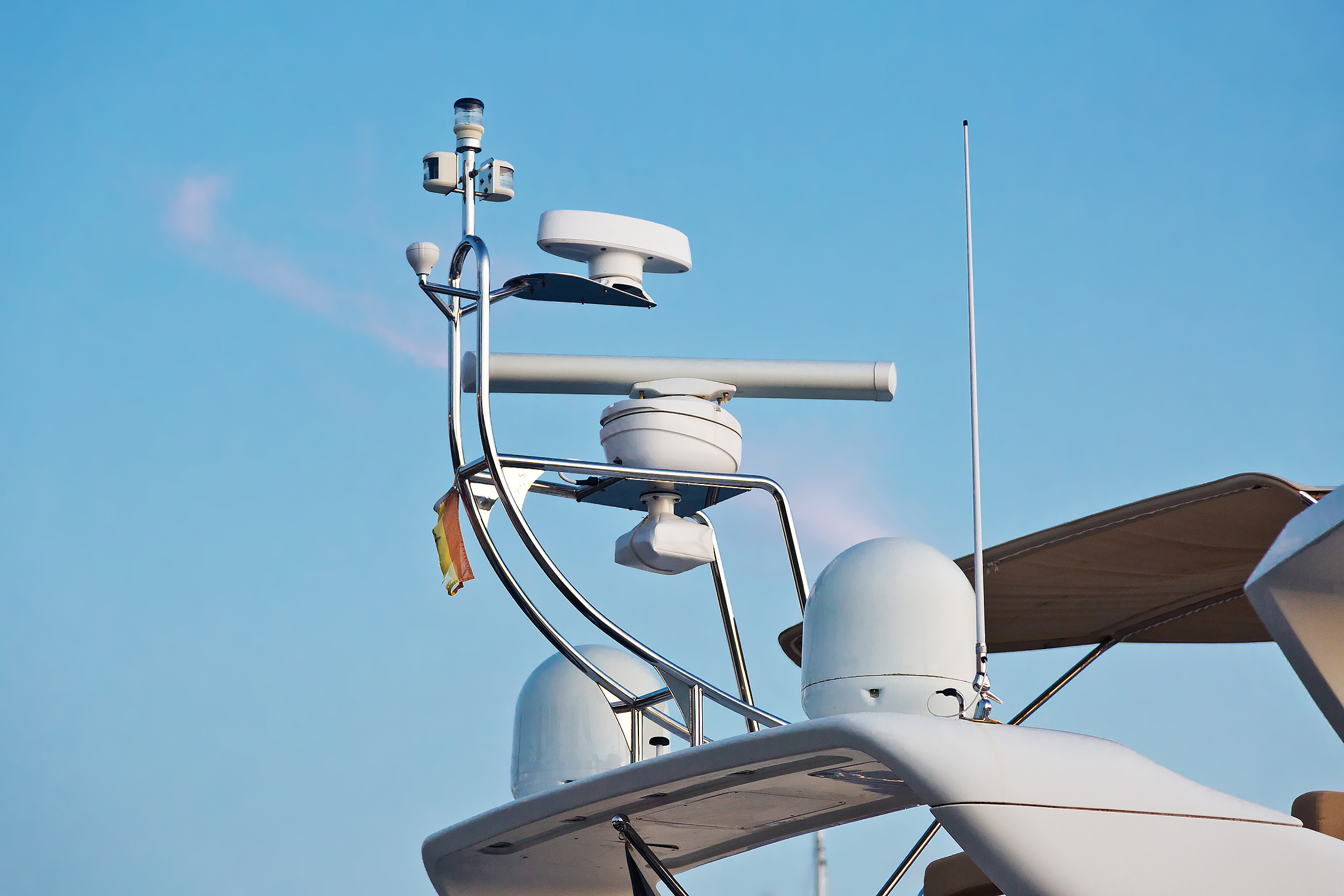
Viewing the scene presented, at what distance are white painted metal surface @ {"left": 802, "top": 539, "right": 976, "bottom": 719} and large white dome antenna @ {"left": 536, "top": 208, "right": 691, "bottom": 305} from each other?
2.13 m

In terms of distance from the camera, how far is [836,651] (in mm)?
5355

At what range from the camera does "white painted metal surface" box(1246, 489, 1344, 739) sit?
16.1 ft

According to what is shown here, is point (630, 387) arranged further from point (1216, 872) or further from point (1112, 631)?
point (1216, 872)

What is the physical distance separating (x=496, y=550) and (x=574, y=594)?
392mm

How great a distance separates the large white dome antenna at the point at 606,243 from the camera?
713cm

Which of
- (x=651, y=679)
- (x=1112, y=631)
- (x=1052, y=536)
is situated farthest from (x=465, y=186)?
(x=1112, y=631)

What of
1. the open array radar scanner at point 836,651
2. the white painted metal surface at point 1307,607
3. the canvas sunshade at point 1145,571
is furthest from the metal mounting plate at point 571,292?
the white painted metal surface at point 1307,607

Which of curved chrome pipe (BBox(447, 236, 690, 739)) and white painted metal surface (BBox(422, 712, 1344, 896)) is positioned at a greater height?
curved chrome pipe (BBox(447, 236, 690, 739))

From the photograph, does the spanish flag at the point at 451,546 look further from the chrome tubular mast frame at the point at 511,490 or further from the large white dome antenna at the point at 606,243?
the large white dome antenna at the point at 606,243

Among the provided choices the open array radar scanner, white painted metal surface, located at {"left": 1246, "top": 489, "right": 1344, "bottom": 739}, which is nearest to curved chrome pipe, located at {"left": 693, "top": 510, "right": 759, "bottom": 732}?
the open array radar scanner

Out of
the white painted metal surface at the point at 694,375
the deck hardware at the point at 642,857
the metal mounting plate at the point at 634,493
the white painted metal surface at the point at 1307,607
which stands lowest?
the deck hardware at the point at 642,857

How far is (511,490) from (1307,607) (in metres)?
3.17

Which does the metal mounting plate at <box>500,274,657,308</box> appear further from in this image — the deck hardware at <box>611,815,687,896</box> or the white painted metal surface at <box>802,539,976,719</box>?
the deck hardware at <box>611,815,687,896</box>

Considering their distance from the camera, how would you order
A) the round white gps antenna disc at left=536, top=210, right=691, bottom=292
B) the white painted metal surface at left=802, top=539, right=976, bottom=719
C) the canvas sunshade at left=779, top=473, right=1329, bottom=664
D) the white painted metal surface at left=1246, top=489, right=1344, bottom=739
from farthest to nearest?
the round white gps antenna disc at left=536, top=210, right=691, bottom=292 → the canvas sunshade at left=779, top=473, right=1329, bottom=664 → the white painted metal surface at left=802, top=539, right=976, bottom=719 → the white painted metal surface at left=1246, top=489, right=1344, bottom=739
